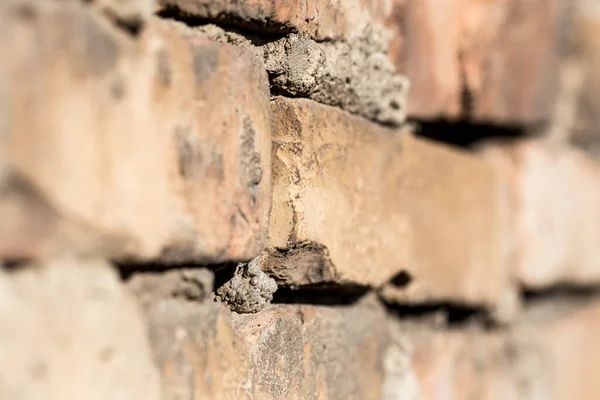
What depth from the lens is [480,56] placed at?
1.43 metres

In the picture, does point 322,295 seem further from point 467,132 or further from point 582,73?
point 582,73

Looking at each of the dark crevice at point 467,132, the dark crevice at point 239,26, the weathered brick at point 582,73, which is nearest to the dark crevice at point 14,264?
the dark crevice at point 239,26

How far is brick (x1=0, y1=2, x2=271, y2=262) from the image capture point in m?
0.55

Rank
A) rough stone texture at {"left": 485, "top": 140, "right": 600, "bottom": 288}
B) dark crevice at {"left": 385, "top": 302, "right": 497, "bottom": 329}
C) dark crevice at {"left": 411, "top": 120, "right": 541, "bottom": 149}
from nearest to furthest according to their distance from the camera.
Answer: dark crevice at {"left": 385, "top": 302, "right": 497, "bottom": 329} → dark crevice at {"left": 411, "top": 120, "right": 541, "bottom": 149} → rough stone texture at {"left": 485, "top": 140, "right": 600, "bottom": 288}

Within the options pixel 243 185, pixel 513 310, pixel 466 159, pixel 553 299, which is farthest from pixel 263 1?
pixel 553 299

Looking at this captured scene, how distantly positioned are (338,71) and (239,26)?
19 centimetres

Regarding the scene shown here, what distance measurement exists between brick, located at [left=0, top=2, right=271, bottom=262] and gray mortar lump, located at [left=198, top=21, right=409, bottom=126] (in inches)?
2.7

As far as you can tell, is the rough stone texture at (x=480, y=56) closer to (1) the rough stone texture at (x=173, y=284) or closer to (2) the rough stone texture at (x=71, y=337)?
(1) the rough stone texture at (x=173, y=284)

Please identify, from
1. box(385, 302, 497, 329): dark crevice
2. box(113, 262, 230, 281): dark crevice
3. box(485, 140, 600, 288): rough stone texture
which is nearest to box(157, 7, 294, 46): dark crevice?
box(113, 262, 230, 281): dark crevice

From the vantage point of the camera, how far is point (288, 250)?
896 mm

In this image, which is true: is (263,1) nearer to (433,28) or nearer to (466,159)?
(433,28)

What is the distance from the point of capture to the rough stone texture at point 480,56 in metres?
1.24

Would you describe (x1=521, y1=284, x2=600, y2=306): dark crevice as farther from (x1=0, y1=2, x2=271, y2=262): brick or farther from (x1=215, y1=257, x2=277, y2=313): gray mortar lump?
(x1=0, y1=2, x2=271, y2=262): brick

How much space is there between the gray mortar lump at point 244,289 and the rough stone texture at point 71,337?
7.1 inches
